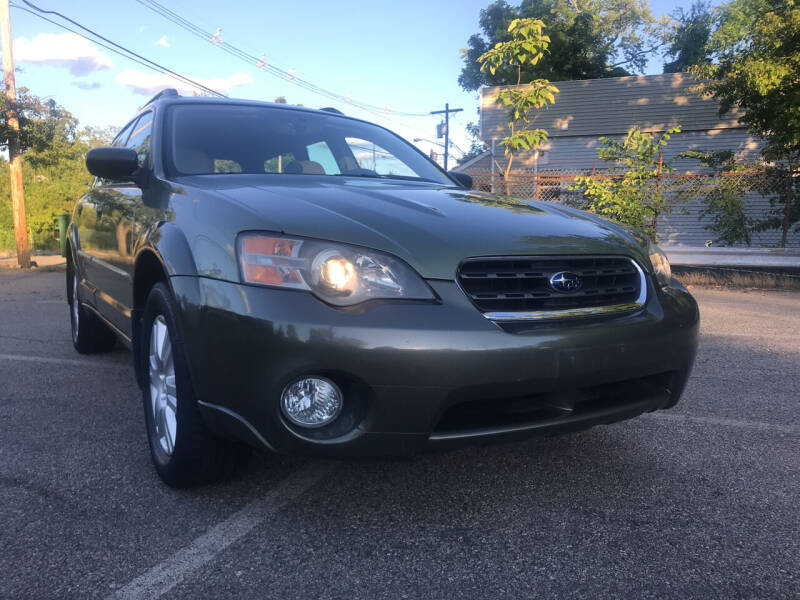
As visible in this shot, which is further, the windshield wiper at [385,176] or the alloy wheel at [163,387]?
the windshield wiper at [385,176]

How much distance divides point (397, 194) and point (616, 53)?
1561 inches

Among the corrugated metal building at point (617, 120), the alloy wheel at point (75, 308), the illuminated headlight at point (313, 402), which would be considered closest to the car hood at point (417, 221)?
the illuminated headlight at point (313, 402)

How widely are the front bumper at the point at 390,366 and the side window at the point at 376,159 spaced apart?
5.63ft

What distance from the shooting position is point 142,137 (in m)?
3.57

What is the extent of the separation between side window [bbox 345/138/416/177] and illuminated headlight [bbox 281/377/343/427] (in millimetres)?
1868

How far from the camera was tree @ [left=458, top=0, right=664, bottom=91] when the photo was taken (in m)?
29.6

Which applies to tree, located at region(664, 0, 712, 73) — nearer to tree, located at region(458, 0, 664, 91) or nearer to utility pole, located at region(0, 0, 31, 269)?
tree, located at region(458, 0, 664, 91)

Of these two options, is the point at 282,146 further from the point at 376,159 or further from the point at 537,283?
the point at 537,283

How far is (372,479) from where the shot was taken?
248cm

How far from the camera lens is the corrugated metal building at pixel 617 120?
18.9 metres

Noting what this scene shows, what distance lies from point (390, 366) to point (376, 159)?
2088 mm

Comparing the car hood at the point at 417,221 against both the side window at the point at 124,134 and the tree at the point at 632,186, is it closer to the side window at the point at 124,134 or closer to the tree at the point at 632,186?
the side window at the point at 124,134

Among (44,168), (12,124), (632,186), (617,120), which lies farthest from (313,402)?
(44,168)

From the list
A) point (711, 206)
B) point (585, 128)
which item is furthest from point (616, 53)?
point (711, 206)
